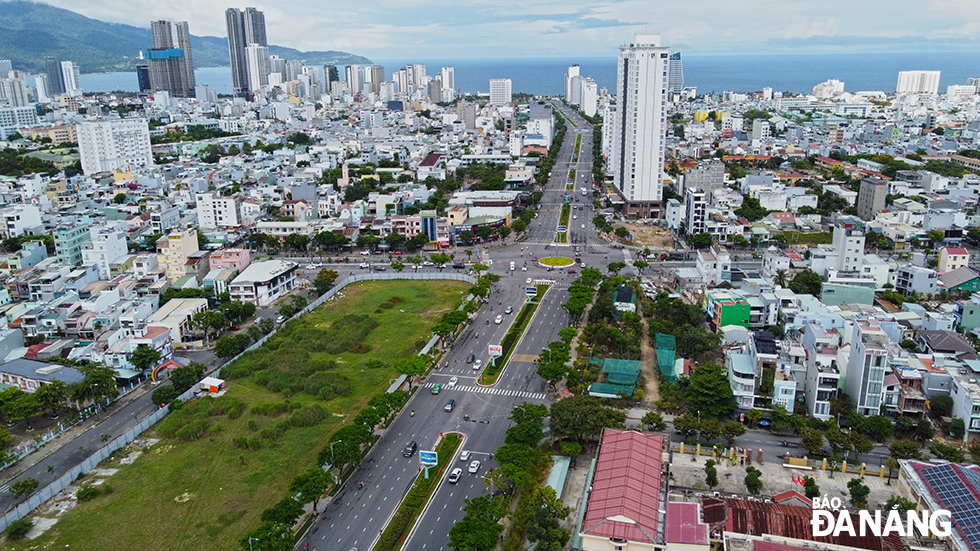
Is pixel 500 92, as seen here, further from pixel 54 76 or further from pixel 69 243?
pixel 69 243

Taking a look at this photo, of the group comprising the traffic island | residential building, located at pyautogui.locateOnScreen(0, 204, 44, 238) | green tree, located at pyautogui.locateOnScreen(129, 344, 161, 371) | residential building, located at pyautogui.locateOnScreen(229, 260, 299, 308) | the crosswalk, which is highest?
residential building, located at pyautogui.locateOnScreen(0, 204, 44, 238)

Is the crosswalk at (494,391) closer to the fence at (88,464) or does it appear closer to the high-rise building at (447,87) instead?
the fence at (88,464)

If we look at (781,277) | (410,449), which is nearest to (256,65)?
(781,277)

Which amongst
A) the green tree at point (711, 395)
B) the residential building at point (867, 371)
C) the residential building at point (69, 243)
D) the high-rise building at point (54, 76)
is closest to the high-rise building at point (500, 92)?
the high-rise building at point (54, 76)

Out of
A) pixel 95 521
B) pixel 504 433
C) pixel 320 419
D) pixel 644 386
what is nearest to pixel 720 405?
pixel 644 386

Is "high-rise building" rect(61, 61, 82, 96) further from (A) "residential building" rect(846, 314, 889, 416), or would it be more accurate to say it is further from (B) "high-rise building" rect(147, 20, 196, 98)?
(A) "residential building" rect(846, 314, 889, 416)

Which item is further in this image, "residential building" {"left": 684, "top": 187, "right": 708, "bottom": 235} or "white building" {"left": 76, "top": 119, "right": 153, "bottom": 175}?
"white building" {"left": 76, "top": 119, "right": 153, "bottom": 175}

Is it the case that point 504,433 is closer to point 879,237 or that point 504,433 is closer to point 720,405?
point 720,405

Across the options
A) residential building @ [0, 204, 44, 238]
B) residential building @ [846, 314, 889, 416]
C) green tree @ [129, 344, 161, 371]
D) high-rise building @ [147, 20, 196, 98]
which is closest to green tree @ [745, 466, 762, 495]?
residential building @ [846, 314, 889, 416]
